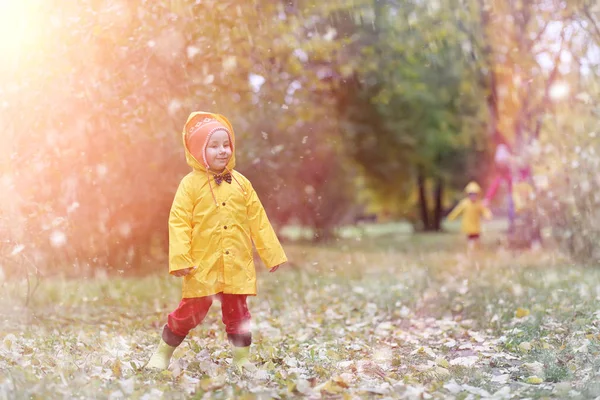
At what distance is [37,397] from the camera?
13.6ft

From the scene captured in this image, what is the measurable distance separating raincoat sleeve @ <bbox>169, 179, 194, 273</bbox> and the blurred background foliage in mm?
2660

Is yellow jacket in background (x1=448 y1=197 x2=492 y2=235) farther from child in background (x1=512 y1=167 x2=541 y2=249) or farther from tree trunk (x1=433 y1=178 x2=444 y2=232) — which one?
tree trunk (x1=433 y1=178 x2=444 y2=232)

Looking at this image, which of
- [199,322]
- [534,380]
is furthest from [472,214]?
[199,322]

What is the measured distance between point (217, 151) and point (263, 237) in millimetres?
658

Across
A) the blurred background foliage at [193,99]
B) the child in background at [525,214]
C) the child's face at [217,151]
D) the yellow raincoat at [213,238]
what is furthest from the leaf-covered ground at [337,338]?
the child in background at [525,214]

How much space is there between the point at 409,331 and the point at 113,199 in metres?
4.79

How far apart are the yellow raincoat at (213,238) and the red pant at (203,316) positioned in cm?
15

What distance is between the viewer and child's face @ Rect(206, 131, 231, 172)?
5070mm

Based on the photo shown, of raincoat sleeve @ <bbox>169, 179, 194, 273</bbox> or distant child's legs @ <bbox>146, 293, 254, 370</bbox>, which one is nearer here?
raincoat sleeve @ <bbox>169, 179, 194, 273</bbox>

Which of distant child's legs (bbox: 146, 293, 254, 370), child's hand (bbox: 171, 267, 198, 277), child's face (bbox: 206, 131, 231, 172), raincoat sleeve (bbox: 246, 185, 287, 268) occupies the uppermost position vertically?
child's face (bbox: 206, 131, 231, 172)

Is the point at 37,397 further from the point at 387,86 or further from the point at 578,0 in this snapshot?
the point at 387,86

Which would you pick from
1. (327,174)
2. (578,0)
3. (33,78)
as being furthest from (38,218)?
(327,174)

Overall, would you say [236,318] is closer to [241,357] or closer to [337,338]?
[241,357]

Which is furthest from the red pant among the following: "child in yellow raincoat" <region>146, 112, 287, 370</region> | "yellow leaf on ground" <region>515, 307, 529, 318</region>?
"yellow leaf on ground" <region>515, 307, 529, 318</region>
